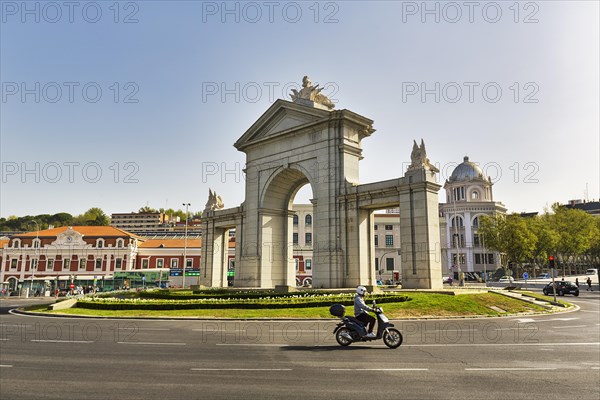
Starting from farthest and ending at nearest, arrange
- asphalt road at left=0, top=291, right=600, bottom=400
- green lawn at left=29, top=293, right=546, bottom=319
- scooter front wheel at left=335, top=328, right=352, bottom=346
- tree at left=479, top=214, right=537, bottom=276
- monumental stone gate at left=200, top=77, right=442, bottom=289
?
tree at left=479, top=214, right=537, bottom=276
monumental stone gate at left=200, top=77, right=442, bottom=289
green lawn at left=29, top=293, right=546, bottom=319
scooter front wheel at left=335, top=328, right=352, bottom=346
asphalt road at left=0, top=291, right=600, bottom=400

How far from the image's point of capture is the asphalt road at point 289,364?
8680 millimetres

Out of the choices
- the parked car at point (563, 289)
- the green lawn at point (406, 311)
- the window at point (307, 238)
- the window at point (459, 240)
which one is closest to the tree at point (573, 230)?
the window at point (459, 240)

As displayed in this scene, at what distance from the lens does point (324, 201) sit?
3741 centimetres

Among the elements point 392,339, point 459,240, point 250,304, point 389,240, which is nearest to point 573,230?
point 459,240

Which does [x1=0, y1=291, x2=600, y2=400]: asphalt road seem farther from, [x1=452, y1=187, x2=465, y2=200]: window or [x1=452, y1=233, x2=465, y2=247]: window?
[x1=452, y1=187, x2=465, y2=200]: window

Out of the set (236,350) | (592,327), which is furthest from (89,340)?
(592,327)

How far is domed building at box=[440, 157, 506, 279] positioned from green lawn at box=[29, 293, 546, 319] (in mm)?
70043

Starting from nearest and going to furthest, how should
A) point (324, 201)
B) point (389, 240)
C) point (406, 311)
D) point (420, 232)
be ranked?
point (406, 311)
point (420, 232)
point (324, 201)
point (389, 240)

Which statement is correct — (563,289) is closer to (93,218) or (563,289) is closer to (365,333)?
(365,333)

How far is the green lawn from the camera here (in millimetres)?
23406

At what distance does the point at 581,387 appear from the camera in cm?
923

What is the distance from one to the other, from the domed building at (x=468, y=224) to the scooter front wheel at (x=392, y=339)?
85.2 metres

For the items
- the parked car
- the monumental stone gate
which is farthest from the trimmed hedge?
the parked car

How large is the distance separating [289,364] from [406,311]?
1426 cm
